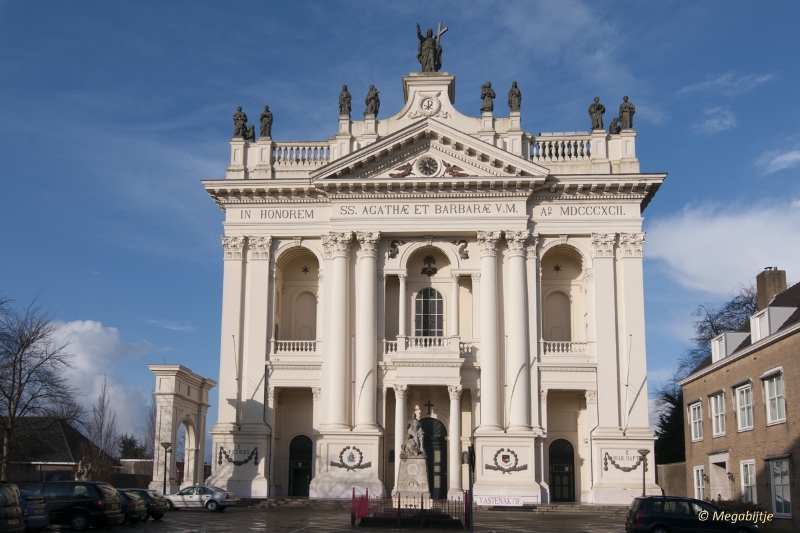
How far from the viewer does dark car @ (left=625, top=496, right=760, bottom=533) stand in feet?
83.5

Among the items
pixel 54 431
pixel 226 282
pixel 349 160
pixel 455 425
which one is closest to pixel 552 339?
pixel 455 425

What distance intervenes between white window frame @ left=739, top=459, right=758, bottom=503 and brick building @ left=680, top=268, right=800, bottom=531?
39 mm

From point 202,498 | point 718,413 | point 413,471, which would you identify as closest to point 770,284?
point 718,413

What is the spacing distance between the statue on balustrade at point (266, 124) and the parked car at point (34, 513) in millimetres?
27177

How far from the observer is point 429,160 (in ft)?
149

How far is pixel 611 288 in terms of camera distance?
44.2 m

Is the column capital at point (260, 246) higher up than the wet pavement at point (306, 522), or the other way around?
the column capital at point (260, 246)

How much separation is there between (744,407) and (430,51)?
24.9 m

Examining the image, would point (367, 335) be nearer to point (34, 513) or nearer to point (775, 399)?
point (775, 399)

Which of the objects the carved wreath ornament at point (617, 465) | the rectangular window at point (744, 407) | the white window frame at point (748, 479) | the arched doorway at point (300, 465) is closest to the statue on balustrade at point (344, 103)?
the arched doorway at point (300, 465)

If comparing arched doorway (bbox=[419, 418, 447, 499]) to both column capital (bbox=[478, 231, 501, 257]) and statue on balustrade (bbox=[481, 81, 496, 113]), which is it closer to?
column capital (bbox=[478, 231, 501, 257])

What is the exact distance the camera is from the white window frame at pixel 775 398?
32.2 metres

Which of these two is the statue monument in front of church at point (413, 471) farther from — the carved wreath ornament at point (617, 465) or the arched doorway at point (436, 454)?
the carved wreath ornament at point (617, 465)

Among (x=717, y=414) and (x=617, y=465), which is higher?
(x=717, y=414)
